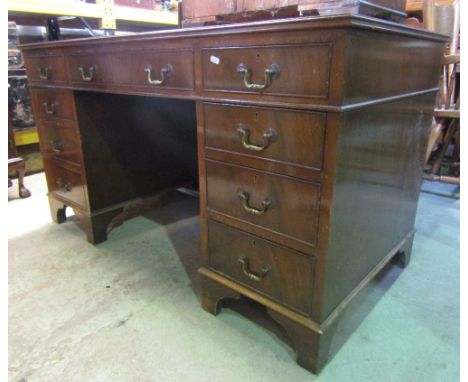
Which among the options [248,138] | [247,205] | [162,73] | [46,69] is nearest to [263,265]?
[247,205]

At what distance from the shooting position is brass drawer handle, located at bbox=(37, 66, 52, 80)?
1.51 m

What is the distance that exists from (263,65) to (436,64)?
0.71 meters

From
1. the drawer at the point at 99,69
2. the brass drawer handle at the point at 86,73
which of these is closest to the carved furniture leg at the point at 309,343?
the drawer at the point at 99,69

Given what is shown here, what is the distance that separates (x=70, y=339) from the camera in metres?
1.08

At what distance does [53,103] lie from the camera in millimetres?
1553

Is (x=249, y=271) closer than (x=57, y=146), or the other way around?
(x=249, y=271)

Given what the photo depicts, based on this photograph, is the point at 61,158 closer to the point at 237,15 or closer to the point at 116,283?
the point at 116,283

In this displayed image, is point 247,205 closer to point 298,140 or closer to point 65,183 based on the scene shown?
point 298,140

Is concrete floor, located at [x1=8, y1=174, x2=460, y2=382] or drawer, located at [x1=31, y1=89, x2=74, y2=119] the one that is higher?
drawer, located at [x1=31, y1=89, x2=74, y2=119]

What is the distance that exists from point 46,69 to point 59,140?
302mm

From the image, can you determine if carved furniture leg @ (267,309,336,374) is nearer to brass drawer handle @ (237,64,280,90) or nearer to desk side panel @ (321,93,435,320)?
desk side panel @ (321,93,435,320)

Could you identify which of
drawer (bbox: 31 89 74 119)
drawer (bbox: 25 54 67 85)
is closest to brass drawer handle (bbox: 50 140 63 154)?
drawer (bbox: 31 89 74 119)

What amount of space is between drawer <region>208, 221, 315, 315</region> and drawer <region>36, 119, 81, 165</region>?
31.5 inches

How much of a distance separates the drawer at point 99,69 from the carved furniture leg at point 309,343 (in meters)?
0.90
